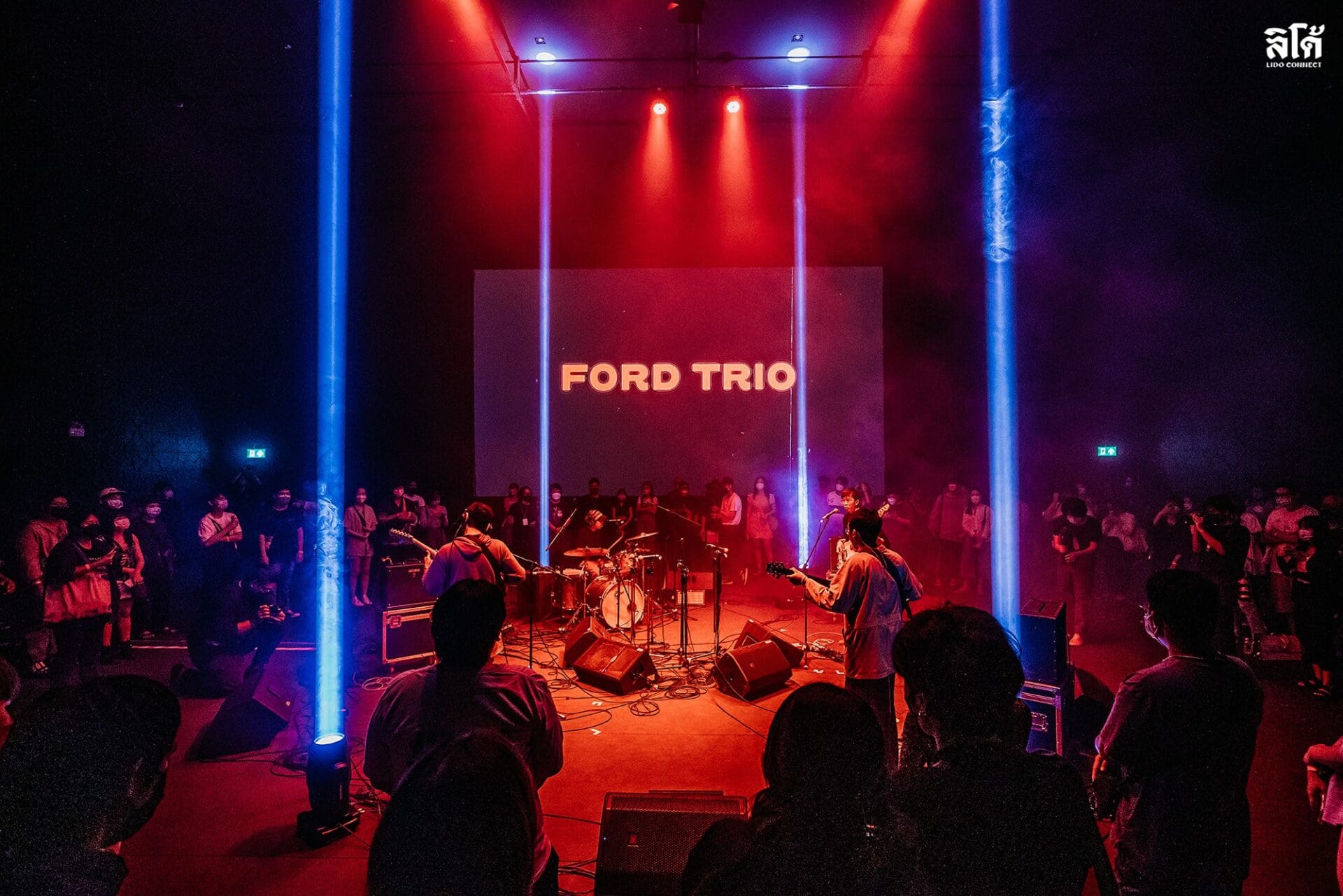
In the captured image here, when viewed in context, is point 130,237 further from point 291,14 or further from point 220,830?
point 220,830

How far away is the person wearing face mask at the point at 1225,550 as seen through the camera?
280 inches

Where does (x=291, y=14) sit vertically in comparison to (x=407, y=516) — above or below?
above

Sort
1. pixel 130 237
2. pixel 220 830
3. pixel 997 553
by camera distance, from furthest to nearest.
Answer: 1. pixel 130 237
2. pixel 997 553
3. pixel 220 830

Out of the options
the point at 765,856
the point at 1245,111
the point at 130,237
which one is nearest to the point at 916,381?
the point at 1245,111

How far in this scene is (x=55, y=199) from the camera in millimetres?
8773

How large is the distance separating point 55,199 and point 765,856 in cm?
1229

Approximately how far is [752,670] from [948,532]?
592 centimetres

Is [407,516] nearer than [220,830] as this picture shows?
No

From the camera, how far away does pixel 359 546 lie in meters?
9.55

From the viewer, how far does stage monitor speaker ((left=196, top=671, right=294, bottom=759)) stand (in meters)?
4.98

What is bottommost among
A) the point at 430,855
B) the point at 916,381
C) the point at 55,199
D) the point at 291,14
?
the point at 430,855

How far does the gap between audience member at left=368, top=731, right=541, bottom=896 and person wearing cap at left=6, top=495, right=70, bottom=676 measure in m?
7.31

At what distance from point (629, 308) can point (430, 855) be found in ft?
36.6


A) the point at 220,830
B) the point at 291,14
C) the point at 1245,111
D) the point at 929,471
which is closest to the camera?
the point at 220,830
